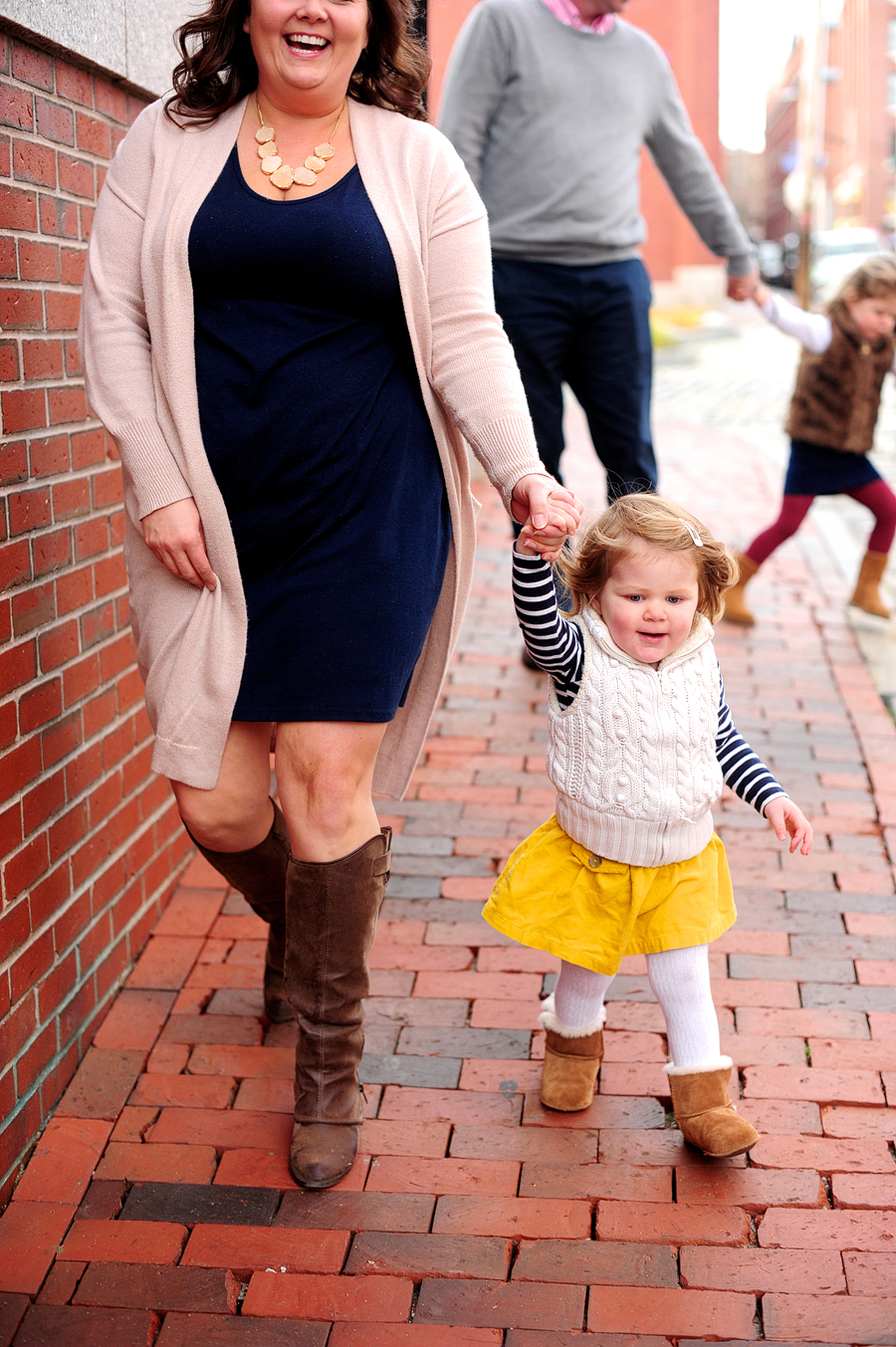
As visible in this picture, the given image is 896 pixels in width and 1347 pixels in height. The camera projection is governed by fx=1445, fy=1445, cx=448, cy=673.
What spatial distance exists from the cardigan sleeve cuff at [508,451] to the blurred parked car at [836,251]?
30.3m

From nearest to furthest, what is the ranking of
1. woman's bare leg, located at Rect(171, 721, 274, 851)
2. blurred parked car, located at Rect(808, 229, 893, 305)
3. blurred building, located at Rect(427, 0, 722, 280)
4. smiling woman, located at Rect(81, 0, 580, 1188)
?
1. smiling woman, located at Rect(81, 0, 580, 1188)
2. woman's bare leg, located at Rect(171, 721, 274, 851)
3. blurred building, located at Rect(427, 0, 722, 280)
4. blurred parked car, located at Rect(808, 229, 893, 305)

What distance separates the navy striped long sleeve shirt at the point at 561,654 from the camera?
2357 mm

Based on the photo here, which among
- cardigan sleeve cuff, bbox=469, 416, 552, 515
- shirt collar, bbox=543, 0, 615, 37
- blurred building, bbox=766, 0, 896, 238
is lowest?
cardigan sleeve cuff, bbox=469, 416, 552, 515

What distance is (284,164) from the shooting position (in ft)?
7.69

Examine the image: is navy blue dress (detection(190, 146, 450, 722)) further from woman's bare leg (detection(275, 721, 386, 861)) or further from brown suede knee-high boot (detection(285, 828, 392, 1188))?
brown suede knee-high boot (detection(285, 828, 392, 1188))

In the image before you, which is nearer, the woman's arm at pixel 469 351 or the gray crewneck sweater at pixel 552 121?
the woman's arm at pixel 469 351

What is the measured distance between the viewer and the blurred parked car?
32.0m

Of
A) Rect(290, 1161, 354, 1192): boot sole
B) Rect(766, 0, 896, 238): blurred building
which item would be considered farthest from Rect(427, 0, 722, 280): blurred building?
Rect(290, 1161, 354, 1192): boot sole

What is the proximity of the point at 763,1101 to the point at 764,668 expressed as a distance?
9.69 feet

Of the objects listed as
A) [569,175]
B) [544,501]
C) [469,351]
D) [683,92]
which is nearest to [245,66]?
[469,351]

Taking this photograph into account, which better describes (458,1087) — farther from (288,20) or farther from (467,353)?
(288,20)

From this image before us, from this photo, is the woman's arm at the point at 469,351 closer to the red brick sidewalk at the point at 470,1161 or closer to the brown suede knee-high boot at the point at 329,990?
the brown suede knee-high boot at the point at 329,990

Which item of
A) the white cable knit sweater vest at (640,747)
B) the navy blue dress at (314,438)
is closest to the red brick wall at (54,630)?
the navy blue dress at (314,438)

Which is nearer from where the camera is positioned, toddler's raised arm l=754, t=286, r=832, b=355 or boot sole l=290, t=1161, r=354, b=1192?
boot sole l=290, t=1161, r=354, b=1192
